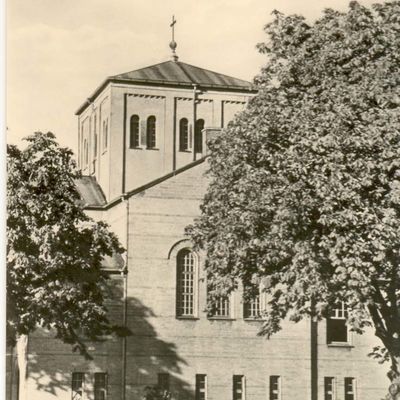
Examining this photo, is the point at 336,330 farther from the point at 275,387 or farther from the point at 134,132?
the point at 134,132

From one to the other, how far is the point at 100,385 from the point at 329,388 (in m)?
10.4

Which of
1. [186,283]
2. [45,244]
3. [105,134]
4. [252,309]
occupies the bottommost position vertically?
[252,309]

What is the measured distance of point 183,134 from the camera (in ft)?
183

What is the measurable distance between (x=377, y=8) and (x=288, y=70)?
3.27 metres

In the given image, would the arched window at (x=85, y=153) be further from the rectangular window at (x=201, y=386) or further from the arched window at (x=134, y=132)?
the rectangular window at (x=201, y=386)

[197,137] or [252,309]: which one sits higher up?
[197,137]

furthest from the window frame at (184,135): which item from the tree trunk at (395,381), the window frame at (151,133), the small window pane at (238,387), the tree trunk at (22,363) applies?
the tree trunk at (395,381)

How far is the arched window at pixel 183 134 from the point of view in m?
55.5

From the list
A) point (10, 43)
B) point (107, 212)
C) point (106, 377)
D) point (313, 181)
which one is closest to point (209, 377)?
point (106, 377)

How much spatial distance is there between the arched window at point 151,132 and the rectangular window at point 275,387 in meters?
18.6

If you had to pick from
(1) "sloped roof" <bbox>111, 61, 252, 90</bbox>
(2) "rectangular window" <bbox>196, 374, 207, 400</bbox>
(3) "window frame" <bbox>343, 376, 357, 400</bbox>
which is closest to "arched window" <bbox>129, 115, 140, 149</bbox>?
(1) "sloped roof" <bbox>111, 61, 252, 90</bbox>

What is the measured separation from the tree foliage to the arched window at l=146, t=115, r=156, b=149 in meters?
25.5

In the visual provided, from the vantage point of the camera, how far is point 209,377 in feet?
132

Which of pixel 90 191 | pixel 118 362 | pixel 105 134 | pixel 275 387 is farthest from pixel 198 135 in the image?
pixel 118 362
